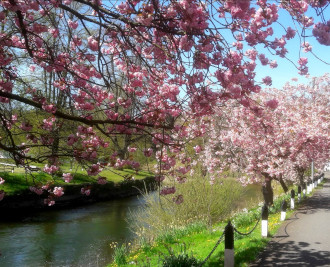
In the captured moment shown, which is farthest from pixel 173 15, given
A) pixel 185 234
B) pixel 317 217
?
pixel 317 217

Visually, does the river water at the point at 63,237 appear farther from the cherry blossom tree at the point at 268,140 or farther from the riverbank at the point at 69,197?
the cherry blossom tree at the point at 268,140

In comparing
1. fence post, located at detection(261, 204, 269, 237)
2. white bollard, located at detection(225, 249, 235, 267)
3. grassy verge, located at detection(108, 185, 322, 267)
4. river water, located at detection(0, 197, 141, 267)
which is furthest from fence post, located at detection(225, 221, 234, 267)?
river water, located at detection(0, 197, 141, 267)

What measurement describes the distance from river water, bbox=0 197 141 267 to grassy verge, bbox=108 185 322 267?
257cm

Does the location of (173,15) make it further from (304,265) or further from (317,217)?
(317,217)

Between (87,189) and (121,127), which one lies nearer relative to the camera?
(121,127)

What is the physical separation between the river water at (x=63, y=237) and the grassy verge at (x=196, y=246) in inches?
101

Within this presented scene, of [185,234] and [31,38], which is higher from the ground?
[31,38]

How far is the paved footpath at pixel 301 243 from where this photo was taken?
7316mm

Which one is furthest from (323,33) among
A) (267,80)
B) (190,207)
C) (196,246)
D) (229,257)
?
(190,207)

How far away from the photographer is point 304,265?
7043mm

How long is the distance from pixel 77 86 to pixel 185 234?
706 centimetres

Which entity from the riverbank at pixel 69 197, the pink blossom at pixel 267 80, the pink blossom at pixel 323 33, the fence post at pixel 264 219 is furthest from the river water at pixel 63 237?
the pink blossom at pixel 323 33

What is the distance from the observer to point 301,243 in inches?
352

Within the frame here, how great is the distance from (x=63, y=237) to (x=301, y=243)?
10.5 meters
